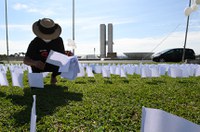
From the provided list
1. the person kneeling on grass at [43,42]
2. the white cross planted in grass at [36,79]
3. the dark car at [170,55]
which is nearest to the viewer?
the white cross planted in grass at [36,79]

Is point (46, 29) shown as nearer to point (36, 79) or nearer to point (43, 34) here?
point (43, 34)

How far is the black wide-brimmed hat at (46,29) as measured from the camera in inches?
175

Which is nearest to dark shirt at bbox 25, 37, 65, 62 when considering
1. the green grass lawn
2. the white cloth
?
the white cloth

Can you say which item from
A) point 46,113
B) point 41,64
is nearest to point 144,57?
point 41,64

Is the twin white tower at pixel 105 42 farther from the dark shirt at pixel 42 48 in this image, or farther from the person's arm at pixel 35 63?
the person's arm at pixel 35 63

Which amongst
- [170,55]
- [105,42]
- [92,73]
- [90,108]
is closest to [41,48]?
[92,73]

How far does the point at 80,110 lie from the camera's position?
2756 millimetres

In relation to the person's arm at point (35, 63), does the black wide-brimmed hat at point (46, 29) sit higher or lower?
higher

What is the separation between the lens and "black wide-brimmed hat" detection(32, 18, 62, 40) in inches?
175

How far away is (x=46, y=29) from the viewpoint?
4.47 m

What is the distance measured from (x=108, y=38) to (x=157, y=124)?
30318 millimetres

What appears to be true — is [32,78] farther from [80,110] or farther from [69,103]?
[80,110]

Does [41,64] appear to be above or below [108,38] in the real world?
below

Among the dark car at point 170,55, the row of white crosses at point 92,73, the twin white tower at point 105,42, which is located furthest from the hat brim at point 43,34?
the twin white tower at point 105,42
